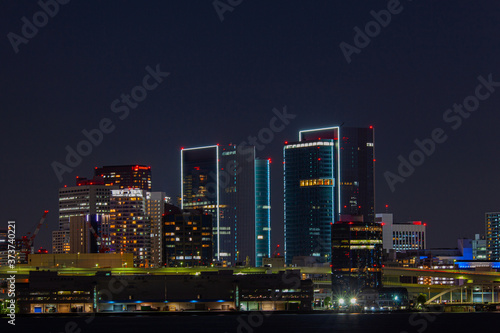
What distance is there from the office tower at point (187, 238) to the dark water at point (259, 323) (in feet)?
164

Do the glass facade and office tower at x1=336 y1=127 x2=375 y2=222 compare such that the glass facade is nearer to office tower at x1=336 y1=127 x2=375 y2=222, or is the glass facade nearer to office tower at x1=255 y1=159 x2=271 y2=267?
office tower at x1=336 y1=127 x2=375 y2=222

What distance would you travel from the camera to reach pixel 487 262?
612 ft

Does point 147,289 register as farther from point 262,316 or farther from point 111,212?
point 111,212

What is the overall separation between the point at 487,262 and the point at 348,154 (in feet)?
122

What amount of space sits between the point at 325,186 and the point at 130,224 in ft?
137

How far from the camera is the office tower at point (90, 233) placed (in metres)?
187

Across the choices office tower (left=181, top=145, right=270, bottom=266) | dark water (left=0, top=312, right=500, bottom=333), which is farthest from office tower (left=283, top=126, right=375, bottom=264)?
dark water (left=0, top=312, right=500, bottom=333)

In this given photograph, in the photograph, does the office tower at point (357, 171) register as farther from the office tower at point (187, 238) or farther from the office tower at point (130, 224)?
the office tower at point (130, 224)

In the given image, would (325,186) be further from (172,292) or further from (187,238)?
(172,292)

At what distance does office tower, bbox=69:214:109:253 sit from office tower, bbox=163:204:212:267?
22.5 m

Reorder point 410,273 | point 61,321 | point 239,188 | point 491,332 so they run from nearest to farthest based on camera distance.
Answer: point 491,332 → point 61,321 → point 410,273 → point 239,188

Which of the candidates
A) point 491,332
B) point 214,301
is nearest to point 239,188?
point 214,301

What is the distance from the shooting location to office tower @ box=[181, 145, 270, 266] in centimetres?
18425

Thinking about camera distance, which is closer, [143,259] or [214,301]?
[214,301]
